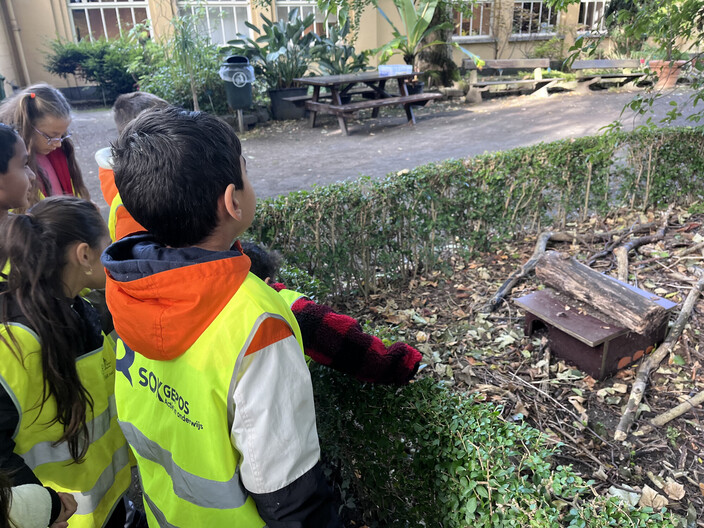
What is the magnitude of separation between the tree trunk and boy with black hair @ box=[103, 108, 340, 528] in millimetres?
14997

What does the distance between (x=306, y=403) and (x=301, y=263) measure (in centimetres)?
290

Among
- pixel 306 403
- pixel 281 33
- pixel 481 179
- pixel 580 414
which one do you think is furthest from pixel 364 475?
pixel 281 33

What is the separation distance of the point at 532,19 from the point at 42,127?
1955 cm

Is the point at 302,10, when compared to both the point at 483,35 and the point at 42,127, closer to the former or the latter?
the point at 483,35

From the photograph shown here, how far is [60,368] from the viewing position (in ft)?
5.23

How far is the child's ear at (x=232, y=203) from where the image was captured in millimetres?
1182

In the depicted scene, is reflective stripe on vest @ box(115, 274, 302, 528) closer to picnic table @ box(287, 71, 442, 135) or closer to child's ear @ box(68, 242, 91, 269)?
child's ear @ box(68, 242, 91, 269)

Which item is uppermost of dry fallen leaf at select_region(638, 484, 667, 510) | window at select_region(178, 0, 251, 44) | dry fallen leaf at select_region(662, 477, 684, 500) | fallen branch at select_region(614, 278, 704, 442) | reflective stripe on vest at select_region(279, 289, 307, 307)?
window at select_region(178, 0, 251, 44)

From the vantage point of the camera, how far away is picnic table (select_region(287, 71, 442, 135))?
11195mm

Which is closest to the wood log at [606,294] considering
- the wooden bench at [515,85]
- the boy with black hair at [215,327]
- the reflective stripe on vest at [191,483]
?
the boy with black hair at [215,327]

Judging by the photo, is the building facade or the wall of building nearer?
the wall of building

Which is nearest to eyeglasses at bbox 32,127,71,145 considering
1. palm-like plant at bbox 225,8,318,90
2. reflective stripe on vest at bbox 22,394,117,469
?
reflective stripe on vest at bbox 22,394,117,469

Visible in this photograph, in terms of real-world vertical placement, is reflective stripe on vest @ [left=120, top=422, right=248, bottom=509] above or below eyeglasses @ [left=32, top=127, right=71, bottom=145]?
below

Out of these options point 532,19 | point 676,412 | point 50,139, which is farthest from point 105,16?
point 676,412
